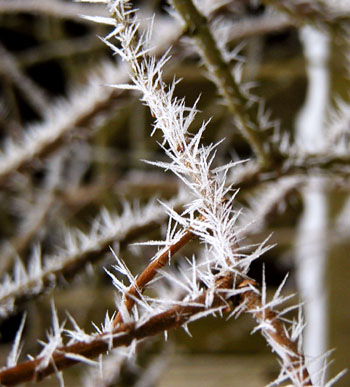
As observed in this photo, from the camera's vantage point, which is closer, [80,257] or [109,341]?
[109,341]

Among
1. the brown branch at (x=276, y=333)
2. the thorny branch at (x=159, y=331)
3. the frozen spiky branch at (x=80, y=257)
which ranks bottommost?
the frozen spiky branch at (x=80, y=257)

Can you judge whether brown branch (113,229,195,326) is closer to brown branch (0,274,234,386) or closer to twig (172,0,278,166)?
brown branch (0,274,234,386)

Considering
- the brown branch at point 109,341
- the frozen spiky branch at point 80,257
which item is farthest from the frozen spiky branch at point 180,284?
the frozen spiky branch at point 80,257

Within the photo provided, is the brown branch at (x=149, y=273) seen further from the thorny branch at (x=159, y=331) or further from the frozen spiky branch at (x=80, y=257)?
the frozen spiky branch at (x=80, y=257)

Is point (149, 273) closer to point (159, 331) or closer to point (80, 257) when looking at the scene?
point (159, 331)

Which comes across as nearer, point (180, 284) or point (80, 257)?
point (180, 284)

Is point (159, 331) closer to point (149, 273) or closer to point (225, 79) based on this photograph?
point (149, 273)

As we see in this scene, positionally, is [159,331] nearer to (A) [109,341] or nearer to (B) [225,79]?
(A) [109,341]

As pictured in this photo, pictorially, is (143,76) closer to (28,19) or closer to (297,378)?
(297,378)

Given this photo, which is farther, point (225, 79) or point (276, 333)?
point (225, 79)

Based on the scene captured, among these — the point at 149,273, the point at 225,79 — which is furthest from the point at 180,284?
the point at 225,79

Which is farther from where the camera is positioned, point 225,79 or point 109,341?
point 225,79

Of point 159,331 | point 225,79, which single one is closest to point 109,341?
point 159,331
